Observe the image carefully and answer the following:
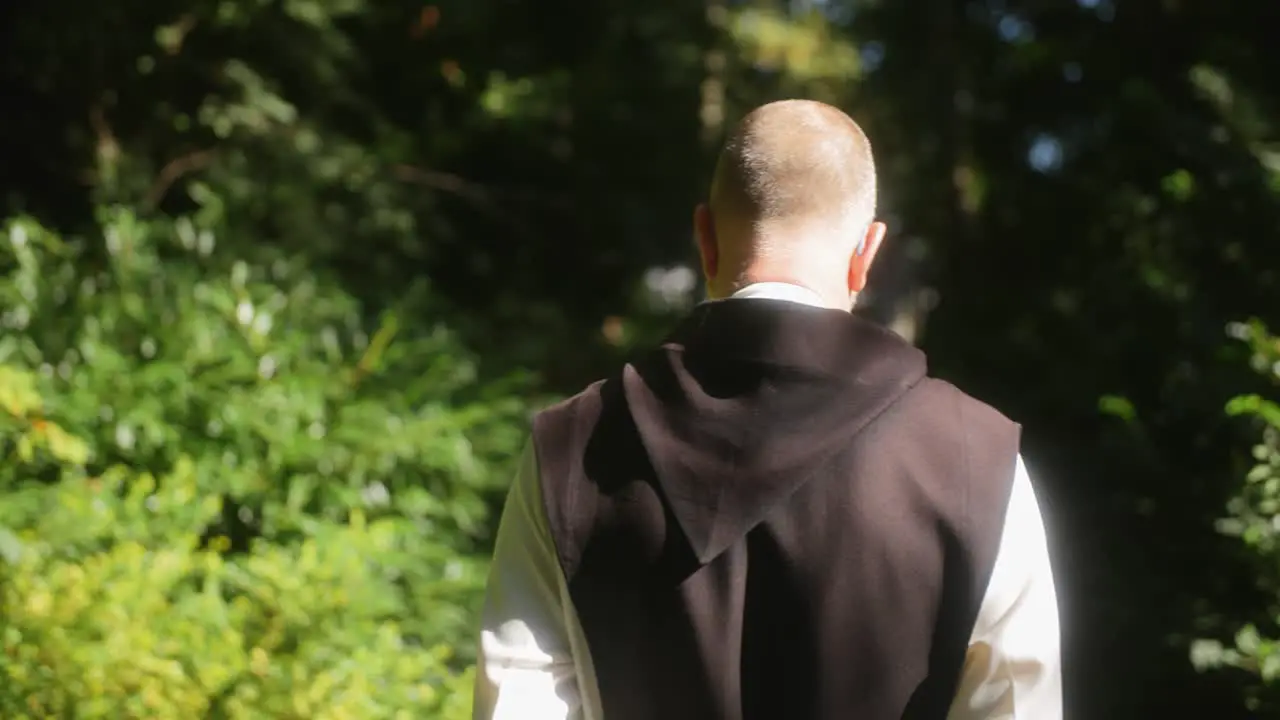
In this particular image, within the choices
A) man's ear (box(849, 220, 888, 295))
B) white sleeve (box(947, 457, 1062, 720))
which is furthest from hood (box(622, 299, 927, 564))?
white sleeve (box(947, 457, 1062, 720))

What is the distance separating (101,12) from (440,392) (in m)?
2.43

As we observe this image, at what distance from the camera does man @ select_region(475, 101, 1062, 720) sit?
155cm

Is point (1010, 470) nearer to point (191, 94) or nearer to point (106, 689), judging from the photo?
point (106, 689)

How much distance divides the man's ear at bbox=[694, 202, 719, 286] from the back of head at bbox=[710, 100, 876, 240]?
3cm

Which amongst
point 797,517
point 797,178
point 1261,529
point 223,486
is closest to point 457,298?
point 223,486

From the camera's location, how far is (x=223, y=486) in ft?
14.6

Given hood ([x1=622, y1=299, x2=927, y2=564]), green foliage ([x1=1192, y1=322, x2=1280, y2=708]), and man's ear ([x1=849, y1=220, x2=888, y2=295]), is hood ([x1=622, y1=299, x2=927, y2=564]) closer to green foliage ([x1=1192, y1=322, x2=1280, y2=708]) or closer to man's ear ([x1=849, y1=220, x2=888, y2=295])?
man's ear ([x1=849, y1=220, x2=888, y2=295])

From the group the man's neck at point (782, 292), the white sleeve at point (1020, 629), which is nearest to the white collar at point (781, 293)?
the man's neck at point (782, 292)

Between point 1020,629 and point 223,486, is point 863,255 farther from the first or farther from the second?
point 223,486

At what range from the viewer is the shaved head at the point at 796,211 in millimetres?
1634

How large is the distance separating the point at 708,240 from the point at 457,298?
6.28 meters

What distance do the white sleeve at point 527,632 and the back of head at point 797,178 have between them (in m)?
0.45

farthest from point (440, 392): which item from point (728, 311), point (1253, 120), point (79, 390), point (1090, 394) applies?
point (728, 311)

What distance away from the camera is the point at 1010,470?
5.12 ft
